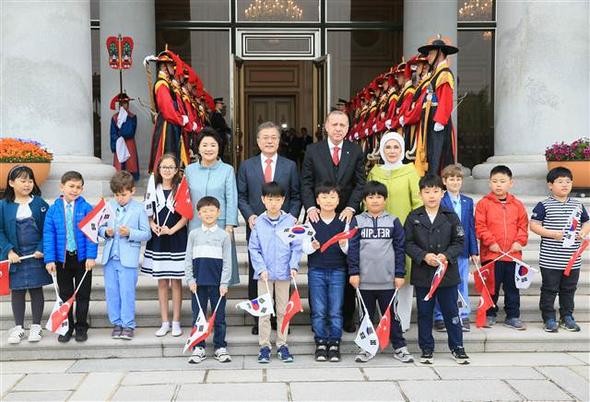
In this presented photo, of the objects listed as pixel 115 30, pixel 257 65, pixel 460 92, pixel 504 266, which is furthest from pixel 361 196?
pixel 257 65

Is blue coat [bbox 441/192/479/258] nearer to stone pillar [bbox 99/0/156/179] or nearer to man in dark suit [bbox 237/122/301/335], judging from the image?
man in dark suit [bbox 237/122/301/335]

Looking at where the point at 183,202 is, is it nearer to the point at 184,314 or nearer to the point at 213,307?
the point at 213,307

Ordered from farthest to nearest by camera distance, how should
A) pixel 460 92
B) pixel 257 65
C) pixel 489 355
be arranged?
pixel 257 65
pixel 460 92
pixel 489 355

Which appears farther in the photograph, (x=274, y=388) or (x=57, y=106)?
(x=57, y=106)

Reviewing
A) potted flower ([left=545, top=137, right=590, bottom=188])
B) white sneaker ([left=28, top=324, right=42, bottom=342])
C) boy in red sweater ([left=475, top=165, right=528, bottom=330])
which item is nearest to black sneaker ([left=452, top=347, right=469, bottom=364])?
boy in red sweater ([left=475, top=165, right=528, bottom=330])

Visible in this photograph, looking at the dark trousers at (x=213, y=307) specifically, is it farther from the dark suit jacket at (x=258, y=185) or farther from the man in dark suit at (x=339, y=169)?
the man in dark suit at (x=339, y=169)

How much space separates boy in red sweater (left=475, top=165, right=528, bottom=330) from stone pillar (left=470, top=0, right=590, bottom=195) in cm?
311

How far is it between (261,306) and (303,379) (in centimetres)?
62

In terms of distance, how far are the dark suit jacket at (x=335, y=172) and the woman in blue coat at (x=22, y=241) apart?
7.16ft

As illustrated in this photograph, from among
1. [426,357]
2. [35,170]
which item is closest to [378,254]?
[426,357]

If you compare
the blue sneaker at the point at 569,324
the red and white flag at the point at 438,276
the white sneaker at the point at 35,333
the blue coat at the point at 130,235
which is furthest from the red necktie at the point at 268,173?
the blue sneaker at the point at 569,324

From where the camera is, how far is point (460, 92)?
13828 mm

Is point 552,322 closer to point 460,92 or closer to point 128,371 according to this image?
point 128,371

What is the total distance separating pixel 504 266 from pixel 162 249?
2.88 metres
